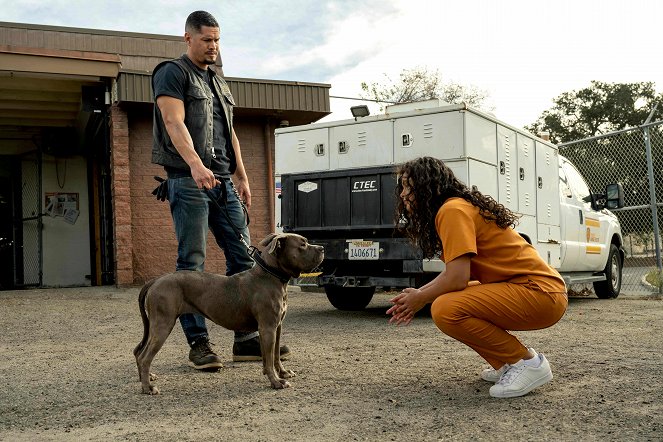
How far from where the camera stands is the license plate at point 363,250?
8.12 m

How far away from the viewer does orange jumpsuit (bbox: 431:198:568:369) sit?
4.00m

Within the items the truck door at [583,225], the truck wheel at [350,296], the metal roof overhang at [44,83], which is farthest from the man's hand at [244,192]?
the metal roof overhang at [44,83]

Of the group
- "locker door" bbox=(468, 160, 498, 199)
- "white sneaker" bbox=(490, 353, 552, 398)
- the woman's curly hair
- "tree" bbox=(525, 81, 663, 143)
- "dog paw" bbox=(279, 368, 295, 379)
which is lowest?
"dog paw" bbox=(279, 368, 295, 379)

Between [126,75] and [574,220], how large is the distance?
7761 mm

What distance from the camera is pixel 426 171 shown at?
420cm

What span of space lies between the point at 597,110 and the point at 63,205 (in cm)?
3492

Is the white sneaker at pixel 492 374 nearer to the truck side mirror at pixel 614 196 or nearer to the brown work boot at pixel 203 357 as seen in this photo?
the brown work boot at pixel 203 357

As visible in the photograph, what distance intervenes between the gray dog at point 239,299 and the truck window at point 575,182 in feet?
23.5

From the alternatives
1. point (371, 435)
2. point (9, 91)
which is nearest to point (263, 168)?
point (9, 91)

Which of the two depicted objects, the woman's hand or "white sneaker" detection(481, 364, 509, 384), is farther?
"white sneaker" detection(481, 364, 509, 384)

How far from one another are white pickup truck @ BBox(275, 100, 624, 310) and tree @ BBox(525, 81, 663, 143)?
113 feet

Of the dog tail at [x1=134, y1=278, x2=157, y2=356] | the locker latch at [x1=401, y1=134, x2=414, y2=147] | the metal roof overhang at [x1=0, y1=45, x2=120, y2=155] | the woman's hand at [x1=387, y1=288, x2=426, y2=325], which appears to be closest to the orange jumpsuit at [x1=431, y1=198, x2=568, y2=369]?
the woman's hand at [x1=387, y1=288, x2=426, y2=325]

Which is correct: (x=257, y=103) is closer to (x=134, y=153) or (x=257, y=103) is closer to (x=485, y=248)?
(x=134, y=153)

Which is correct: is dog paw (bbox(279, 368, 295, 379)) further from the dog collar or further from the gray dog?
the dog collar
